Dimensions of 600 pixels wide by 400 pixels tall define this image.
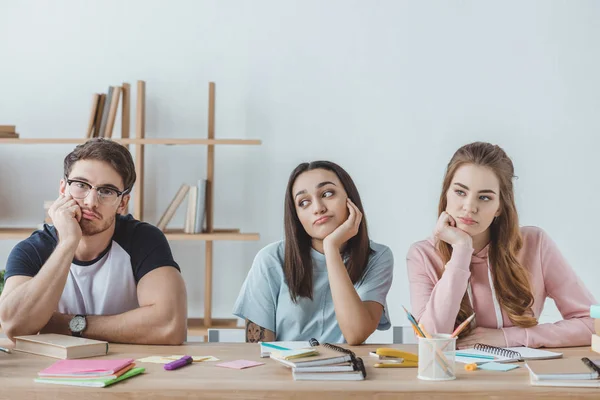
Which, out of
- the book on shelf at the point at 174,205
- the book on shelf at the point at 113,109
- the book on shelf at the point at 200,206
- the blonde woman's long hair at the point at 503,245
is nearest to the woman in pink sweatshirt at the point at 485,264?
the blonde woman's long hair at the point at 503,245

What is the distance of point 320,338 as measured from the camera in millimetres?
2307

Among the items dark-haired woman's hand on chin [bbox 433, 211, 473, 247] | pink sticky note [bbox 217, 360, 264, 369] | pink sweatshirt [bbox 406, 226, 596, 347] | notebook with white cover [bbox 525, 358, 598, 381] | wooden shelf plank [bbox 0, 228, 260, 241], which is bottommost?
pink sticky note [bbox 217, 360, 264, 369]

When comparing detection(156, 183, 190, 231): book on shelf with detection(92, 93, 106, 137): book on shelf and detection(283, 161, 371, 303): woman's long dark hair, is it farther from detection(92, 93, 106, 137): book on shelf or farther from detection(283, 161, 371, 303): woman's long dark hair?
detection(283, 161, 371, 303): woman's long dark hair

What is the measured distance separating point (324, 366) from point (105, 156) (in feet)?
3.50

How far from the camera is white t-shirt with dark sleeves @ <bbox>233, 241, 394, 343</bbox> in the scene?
2.30 metres

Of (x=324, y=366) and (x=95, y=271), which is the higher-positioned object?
(x=95, y=271)

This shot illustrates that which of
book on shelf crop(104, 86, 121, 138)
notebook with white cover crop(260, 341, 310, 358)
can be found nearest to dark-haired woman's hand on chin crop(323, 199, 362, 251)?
notebook with white cover crop(260, 341, 310, 358)

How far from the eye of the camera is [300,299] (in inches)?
91.4

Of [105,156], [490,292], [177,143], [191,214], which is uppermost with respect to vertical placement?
[177,143]

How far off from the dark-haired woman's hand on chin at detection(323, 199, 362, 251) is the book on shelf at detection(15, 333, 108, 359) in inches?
28.8

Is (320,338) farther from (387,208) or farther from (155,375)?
(387,208)

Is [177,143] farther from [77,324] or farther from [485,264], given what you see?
[485,264]

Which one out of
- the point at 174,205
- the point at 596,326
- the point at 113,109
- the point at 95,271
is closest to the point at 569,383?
the point at 596,326

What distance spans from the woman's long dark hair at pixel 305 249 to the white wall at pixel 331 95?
1.56 metres
